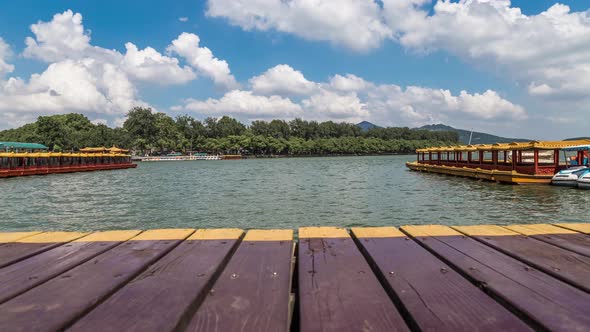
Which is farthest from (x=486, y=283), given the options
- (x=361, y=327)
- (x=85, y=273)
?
(x=85, y=273)

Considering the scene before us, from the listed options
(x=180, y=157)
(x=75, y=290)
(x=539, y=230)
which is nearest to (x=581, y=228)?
(x=539, y=230)

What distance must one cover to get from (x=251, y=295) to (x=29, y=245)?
89.6 inches

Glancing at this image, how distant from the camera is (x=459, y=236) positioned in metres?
3.21

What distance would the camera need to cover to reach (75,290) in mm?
2018

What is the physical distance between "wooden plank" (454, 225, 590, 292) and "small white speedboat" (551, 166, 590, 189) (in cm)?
2832

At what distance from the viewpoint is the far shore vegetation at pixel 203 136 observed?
11506 cm

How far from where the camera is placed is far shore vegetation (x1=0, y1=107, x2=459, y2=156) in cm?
11506

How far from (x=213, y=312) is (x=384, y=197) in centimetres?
2230

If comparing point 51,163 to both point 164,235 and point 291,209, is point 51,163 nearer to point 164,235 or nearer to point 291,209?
point 291,209

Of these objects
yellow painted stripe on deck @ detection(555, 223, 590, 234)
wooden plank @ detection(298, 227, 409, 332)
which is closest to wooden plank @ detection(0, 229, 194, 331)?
wooden plank @ detection(298, 227, 409, 332)

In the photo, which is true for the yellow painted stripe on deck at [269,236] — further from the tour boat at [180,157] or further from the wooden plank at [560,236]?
the tour boat at [180,157]

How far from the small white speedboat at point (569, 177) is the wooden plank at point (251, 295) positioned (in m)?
30.2

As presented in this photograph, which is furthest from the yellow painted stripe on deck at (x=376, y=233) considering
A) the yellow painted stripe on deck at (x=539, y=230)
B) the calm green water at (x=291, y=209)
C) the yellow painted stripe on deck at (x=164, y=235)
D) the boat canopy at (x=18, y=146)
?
the boat canopy at (x=18, y=146)

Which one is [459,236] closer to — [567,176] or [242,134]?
[567,176]
